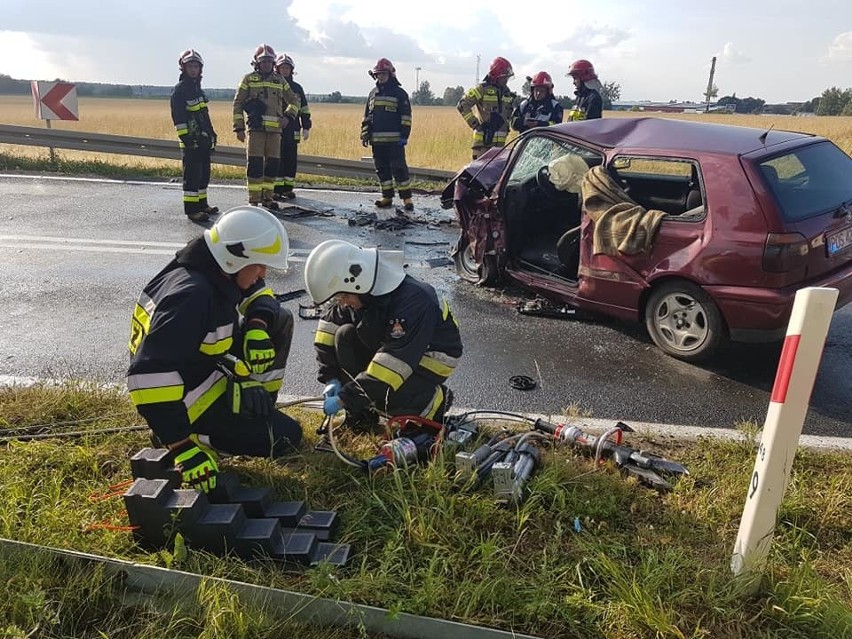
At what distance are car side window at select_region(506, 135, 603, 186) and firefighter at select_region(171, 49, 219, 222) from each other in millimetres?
4424

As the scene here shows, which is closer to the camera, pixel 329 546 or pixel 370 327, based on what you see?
pixel 329 546

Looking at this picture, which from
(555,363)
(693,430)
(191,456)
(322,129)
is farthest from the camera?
(322,129)

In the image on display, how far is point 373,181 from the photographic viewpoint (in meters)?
11.7

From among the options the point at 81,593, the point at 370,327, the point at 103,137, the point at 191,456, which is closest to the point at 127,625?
the point at 81,593

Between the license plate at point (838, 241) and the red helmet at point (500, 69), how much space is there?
684cm

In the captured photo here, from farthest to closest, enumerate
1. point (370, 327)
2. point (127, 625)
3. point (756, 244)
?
point (756, 244) → point (370, 327) → point (127, 625)

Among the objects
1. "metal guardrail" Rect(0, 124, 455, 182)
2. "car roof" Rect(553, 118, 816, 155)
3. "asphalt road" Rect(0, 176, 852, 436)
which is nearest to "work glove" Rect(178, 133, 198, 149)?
"asphalt road" Rect(0, 176, 852, 436)

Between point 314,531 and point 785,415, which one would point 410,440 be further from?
point 785,415

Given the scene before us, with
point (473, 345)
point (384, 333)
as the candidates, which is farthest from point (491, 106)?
point (384, 333)

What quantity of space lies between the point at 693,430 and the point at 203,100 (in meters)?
7.38

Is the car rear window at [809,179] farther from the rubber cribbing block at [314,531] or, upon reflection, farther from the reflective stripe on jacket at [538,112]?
the reflective stripe on jacket at [538,112]

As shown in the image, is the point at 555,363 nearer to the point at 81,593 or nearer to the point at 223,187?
the point at 81,593

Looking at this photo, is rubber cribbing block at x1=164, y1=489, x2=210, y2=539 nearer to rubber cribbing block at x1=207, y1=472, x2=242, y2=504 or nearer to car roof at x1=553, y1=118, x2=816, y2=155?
rubber cribbing block at x1=207, y1=472, x2=242, y2=504

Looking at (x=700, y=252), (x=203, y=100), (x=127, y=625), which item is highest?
(x=203, y=100)
